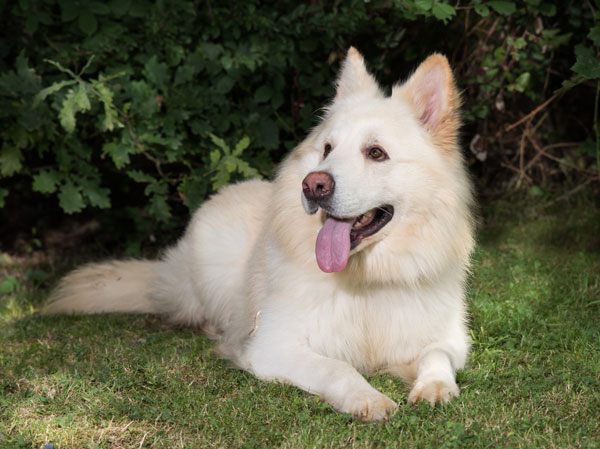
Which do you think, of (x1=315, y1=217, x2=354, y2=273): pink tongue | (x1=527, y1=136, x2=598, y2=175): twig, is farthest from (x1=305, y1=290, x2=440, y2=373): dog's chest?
(x1=527, y1=136, x2=598, y2=175): twig

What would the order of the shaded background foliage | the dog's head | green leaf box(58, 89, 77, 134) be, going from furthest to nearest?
the shaded background foliage, green leaf box(58, 89, 77, 134), the dog's head

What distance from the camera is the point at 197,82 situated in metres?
5.45

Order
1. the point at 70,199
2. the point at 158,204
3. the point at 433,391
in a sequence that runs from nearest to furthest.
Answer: the point at 433,391 < the point at 70,199 < the point at 158,204

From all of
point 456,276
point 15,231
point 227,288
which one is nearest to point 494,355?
point 456,276

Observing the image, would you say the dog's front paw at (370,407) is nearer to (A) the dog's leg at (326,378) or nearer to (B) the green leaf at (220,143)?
(A) the dog's leg at (326,378)

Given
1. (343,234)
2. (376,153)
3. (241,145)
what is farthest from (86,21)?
(343,234)

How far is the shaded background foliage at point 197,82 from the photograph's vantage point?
4863 mm

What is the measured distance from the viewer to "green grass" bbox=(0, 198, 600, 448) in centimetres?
261

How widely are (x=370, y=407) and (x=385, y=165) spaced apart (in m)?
1.17

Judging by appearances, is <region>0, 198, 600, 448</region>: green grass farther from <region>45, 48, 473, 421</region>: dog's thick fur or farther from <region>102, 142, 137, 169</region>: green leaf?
<region>102, 142, 137, 169</region>: green leaf

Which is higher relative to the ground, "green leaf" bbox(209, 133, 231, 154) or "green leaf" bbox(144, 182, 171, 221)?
"green leaf" bbox(209, 133, 231, 154)

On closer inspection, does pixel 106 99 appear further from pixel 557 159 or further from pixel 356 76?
pixel 557 159

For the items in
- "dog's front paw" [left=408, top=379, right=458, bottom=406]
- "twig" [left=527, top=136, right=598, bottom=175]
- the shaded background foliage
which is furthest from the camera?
"twig" [left=527, top=136, right=598, bottom=175]

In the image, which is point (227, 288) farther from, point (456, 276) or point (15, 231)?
point (15, 231)
